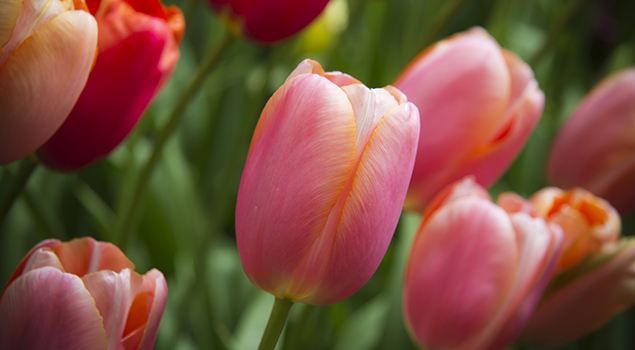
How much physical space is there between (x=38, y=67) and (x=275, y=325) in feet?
0.42

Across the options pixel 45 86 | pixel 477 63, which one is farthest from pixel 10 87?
pixel 477 63

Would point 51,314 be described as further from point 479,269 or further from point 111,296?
point 479,269

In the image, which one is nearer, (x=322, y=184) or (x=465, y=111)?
(x=322, y=184)

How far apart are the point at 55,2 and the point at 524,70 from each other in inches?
11.5

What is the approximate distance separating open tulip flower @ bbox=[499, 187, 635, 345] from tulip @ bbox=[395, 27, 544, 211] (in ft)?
0.12

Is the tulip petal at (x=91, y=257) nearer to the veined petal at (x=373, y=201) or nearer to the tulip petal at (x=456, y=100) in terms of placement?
the veined petal at (x=373, y=201)

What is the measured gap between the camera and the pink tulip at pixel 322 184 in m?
0.20

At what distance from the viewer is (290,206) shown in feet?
0.65

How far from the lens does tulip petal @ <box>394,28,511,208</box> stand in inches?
13.4

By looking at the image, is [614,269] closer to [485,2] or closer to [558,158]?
[558,158]

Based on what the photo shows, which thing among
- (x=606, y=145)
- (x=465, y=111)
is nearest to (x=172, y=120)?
(x=465, y=111)

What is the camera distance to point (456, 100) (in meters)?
0.34

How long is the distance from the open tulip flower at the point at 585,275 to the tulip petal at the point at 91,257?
226 millimetres

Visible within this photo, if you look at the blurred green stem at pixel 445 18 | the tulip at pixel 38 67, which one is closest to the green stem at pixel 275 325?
the tulip at pixel 38 67
